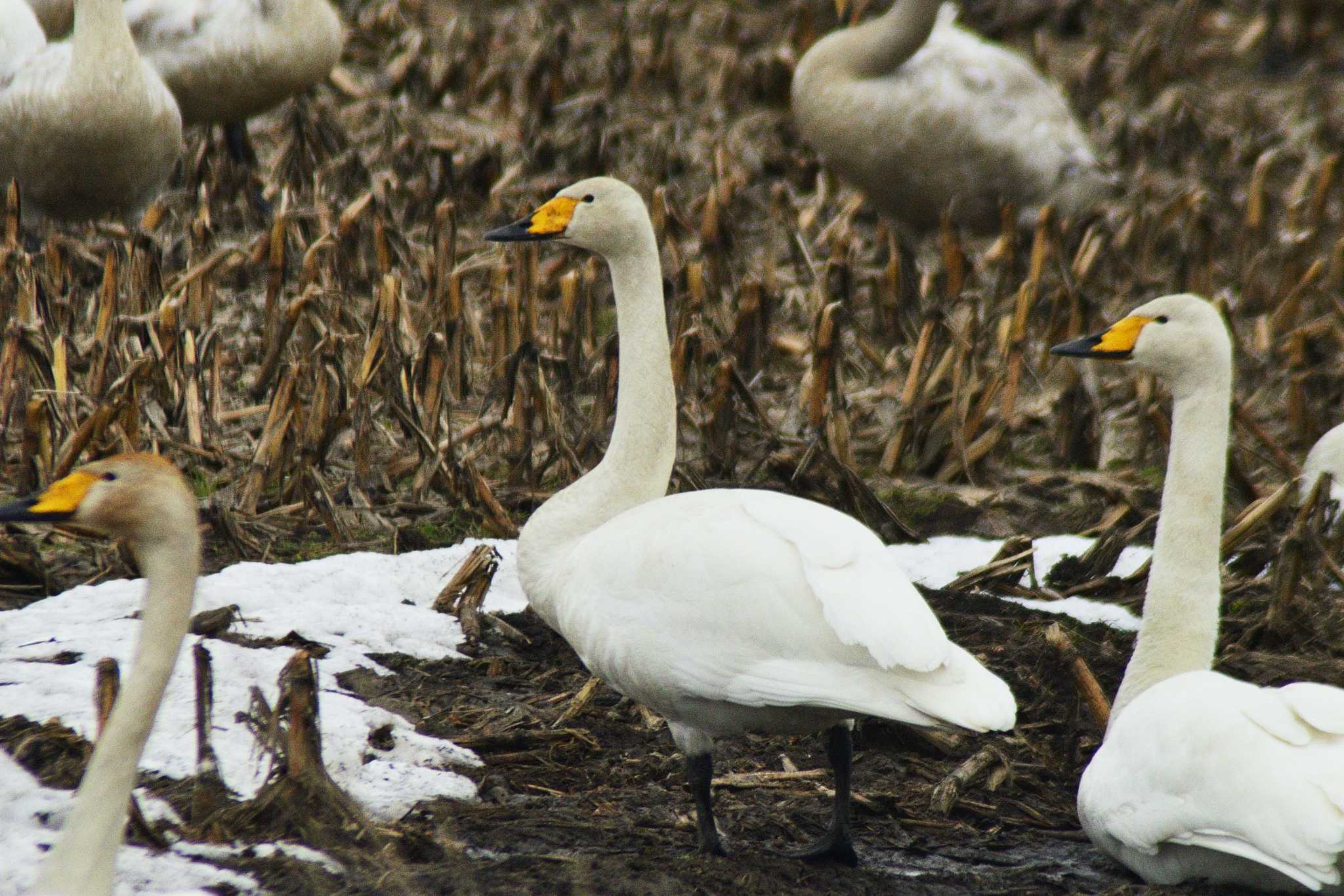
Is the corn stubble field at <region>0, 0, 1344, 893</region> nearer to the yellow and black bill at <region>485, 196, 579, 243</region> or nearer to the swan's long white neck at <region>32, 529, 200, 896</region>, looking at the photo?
the swan's long white neck at <region>32, 529, 200, 896</region>

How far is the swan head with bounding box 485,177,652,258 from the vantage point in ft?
14.6

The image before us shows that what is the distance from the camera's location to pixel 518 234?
455cm

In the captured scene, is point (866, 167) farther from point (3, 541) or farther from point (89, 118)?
point (3, 541)

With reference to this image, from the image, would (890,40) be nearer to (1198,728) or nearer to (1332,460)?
(1332,460)

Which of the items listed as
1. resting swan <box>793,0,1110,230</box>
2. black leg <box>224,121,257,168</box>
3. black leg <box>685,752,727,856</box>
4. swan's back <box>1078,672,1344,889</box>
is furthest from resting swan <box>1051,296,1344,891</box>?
black leg <box>224,121,257,168</box>

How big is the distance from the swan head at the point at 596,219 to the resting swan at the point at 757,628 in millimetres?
749

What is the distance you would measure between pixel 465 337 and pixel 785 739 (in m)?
2.37

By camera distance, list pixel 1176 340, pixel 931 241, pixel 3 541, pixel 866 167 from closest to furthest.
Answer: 1. pixel 1176 340
2. pixel 3 541
3. pixel 866 167
4. pixel 931 241

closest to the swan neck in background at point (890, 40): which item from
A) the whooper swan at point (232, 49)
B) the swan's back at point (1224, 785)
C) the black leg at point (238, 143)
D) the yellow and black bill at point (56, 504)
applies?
the whooper swan at point (232, 49)

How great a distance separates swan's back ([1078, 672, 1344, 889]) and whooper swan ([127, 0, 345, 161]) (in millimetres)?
6237

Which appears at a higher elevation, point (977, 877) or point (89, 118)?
point (89, 118)

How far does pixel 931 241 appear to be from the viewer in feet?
30.1

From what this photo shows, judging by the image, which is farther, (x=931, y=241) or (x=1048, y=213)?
(x=931, y=241)

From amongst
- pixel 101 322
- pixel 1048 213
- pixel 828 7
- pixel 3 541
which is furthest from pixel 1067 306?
pixel 828 7
